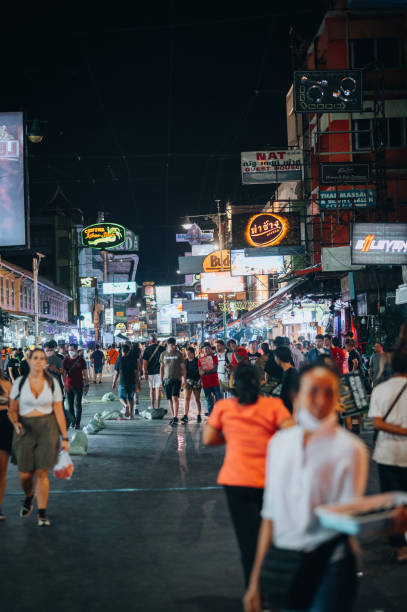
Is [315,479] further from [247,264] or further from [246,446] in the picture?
[247,264]

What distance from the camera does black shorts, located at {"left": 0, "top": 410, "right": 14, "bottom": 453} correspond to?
7707mm

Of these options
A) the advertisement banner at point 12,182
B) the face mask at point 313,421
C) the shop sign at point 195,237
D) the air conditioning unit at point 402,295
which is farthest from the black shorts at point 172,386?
the shop sign at point 195,237

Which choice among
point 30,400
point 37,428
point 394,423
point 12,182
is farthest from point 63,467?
point 12,182

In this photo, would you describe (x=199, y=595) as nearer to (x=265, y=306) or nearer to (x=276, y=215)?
(x=276, y=215)

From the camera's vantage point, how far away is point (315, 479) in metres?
3.05

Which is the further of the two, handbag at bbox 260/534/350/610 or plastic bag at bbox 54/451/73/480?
plastic bag at bbox 54/451/73/480

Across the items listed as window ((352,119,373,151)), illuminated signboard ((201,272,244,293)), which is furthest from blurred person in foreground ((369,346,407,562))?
illuminated signboard ((201,272,244,293))

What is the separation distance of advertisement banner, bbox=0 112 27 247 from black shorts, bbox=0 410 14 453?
12190 millimetres

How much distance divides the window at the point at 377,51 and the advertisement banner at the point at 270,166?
5.80m

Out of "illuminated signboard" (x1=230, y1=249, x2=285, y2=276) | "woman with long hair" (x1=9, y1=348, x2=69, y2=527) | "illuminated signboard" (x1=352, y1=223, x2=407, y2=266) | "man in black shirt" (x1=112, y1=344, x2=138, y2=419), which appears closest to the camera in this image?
"woman with long hair" (x1=9, y1=348, x2=69, y2=527)

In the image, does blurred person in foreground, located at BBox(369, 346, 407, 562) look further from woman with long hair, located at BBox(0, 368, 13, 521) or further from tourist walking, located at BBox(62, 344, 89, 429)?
tourist walking, located at BBox(62, 344, 89, 429)

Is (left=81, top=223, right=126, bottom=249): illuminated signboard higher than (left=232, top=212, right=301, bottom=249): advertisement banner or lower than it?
higher

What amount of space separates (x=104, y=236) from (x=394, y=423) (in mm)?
31951

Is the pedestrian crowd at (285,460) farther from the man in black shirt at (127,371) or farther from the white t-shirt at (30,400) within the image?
the man in black shirt at (127,371)
